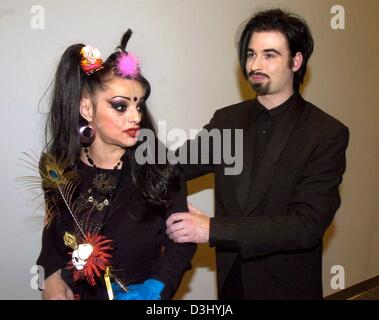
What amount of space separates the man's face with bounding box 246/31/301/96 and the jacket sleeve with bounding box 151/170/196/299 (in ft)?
1.71

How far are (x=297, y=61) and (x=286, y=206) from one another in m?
0.59

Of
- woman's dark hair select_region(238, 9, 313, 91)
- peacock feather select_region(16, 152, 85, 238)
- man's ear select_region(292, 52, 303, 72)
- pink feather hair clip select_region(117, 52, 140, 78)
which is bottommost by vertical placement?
peacock feather select_region(16, 152, 85, 238)

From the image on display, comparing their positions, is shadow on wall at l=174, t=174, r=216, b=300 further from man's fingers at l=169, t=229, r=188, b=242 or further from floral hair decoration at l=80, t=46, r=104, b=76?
floral hair decoration at l=80, t=46, r=104, b=76

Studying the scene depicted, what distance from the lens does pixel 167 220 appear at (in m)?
1.34

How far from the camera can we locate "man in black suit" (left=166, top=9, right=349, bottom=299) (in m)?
1.47

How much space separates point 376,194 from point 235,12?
5.60ft

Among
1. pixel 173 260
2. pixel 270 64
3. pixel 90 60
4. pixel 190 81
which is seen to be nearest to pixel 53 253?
pixel 173 260

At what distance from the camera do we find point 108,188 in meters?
1.36

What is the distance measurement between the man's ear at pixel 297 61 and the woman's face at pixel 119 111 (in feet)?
2.24

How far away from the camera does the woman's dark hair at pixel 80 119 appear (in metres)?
1.35

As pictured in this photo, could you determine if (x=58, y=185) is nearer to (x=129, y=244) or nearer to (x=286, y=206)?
(x=129, y=244)

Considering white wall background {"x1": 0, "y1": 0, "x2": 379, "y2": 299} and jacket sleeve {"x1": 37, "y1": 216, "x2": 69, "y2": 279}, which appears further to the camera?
white wall background {"x1": 0, "y1": 0, "x2": 379, "y2": 299}

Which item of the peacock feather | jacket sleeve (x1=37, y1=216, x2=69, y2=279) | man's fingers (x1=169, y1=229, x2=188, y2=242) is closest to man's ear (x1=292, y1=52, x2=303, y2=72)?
man's fingers (x1=169, y1=229, x2=188, y2=242)

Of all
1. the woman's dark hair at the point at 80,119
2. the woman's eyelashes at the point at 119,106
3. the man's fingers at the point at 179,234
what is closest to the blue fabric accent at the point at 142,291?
the man's fingers at the point at 179,234
